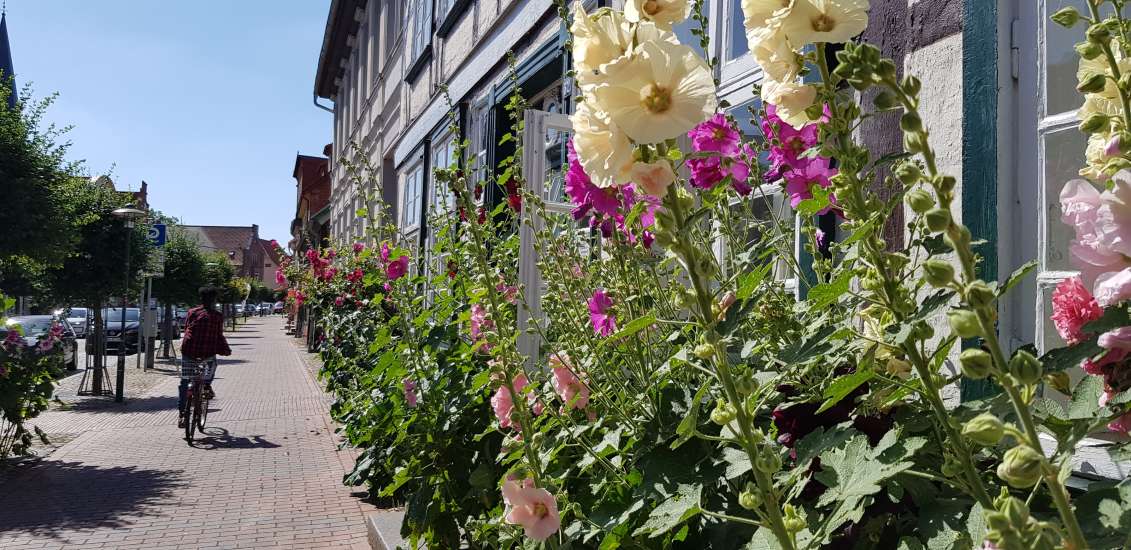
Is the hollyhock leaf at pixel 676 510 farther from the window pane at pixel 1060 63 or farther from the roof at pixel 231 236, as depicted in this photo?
the roof at pixel 231 236

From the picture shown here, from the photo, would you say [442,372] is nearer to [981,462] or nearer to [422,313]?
[422,313]

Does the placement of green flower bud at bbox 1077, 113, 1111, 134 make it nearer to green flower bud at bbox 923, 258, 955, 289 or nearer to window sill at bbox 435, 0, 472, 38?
green flower bud at bbox 923, 258, 955, 289

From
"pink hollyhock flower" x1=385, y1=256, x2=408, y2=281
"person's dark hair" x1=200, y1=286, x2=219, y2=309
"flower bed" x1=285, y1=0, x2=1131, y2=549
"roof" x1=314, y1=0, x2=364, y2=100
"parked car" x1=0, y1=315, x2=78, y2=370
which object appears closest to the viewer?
"flower bed" x1=285, y1=0, x2=1131, y2=549

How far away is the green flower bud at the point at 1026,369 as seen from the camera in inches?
25.5

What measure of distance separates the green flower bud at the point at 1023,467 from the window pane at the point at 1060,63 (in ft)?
6.91

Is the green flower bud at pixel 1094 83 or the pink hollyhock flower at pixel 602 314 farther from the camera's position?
the pink hollyhock flower at pixel 602 314

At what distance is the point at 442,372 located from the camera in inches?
146

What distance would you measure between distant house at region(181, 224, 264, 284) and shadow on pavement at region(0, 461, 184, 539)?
99405 millimetres

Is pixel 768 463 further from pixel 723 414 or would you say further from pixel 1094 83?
pixel 1094 83

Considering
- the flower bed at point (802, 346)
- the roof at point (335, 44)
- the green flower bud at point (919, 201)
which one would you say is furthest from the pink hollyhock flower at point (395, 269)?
the roof at point (335, 44)

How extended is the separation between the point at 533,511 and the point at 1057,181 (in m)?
1.74

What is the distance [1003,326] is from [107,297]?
16.4 metres

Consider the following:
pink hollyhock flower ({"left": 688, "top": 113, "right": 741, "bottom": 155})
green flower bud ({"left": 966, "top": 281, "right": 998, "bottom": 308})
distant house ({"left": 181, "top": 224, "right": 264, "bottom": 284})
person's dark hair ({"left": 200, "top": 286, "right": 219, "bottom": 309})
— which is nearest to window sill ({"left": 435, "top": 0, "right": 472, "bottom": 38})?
person's dark hair ({"left": 200, "top": 286, "right": 219, "bottom": 309})

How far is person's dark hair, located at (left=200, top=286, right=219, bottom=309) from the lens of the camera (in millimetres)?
9758
